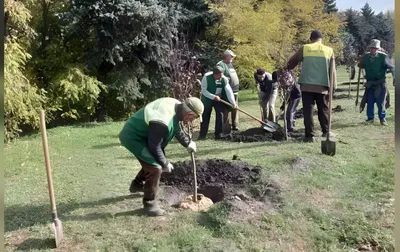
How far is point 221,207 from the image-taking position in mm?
4672

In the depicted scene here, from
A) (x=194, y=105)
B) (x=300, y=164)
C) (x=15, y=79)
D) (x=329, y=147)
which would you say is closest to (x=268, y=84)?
(x=329, y=147)

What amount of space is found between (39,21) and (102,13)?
9.75ft

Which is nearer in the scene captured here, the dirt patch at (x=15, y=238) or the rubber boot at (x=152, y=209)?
the dirt patch at (x=15, y=238)

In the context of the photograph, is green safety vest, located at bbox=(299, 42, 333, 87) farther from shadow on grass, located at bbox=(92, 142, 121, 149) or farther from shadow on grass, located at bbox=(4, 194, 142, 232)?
shadow on grass, located at bbox=(92, 142, 121, 149)

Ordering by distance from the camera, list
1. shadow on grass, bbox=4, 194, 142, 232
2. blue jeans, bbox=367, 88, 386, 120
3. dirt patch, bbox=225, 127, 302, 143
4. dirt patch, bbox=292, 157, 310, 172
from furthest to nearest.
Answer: blue jeans, bbox=367, 88, 386, 120
dirt patch, bbox=225, 127, 302, 143
dirt patch, bbox=292, 157, 310, 172
shadow on grass, bbox=4, 194, 142, 232

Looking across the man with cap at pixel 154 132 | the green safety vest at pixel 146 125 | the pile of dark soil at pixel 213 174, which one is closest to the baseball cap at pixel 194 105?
the man with cap at pixel 154 132

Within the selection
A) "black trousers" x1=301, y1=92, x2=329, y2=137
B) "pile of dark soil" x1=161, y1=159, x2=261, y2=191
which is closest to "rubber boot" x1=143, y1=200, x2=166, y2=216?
"pile of dark soil" x1=161, y1=159, x2=261, y2=191

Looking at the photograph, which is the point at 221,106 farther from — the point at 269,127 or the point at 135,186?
the point at 135,186

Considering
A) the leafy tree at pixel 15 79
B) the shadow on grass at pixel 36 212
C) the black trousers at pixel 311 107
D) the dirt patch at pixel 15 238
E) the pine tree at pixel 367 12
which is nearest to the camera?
the dirt patch at pixel 15 238

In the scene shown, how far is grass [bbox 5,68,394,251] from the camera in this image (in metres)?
4.18

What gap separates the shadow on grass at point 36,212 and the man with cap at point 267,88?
5442mm

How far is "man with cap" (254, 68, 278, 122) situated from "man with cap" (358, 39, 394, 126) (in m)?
2.09

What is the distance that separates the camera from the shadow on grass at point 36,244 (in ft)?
13.6

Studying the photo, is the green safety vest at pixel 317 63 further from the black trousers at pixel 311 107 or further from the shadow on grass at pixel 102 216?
the shadow on grass at pixel 102 216
